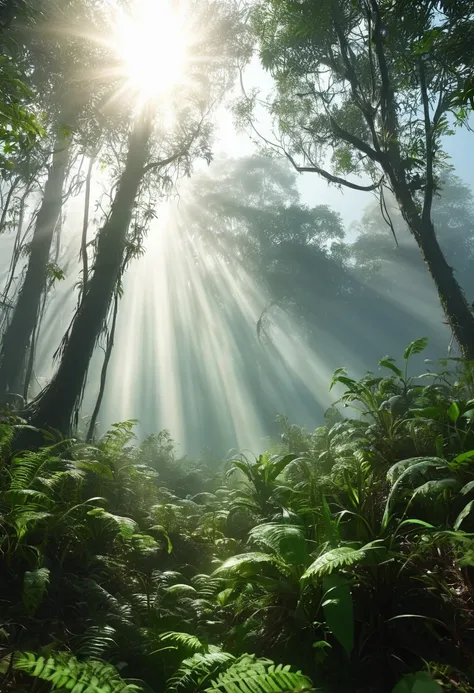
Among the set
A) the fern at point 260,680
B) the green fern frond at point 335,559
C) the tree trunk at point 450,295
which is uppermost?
the tree trunk at point 450,295

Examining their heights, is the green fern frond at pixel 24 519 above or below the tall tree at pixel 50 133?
below

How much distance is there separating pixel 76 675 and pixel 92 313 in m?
5.77

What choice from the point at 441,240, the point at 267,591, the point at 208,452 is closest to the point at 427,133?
the point at 267,591

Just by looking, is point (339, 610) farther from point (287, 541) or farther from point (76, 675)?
point (76, 675)

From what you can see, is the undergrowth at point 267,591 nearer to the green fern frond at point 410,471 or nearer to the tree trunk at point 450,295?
the green fern frond at point 410,471

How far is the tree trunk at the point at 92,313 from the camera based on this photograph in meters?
6.31

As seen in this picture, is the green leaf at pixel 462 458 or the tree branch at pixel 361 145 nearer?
the green leaf at pixel 462 458

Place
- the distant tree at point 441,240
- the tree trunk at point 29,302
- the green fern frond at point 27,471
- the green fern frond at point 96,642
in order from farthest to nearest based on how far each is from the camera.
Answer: the distant tree at point 441,240, the tree trunk at point 29,302, the green fern frond at point 27,471, the green fern frond at point 96,642

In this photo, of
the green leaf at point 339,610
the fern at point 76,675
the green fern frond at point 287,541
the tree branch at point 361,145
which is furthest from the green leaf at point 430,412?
the tree branch at point 361,145

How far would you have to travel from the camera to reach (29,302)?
1041cm

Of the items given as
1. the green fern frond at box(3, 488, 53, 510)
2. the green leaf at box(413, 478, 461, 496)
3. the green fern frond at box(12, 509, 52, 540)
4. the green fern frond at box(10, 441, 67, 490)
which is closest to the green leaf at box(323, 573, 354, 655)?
the green leaf at box(413, 478, 461, 496)

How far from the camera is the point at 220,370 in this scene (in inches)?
1850

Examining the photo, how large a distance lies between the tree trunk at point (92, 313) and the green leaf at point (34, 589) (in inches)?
152

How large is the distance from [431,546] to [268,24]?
10.3 m
